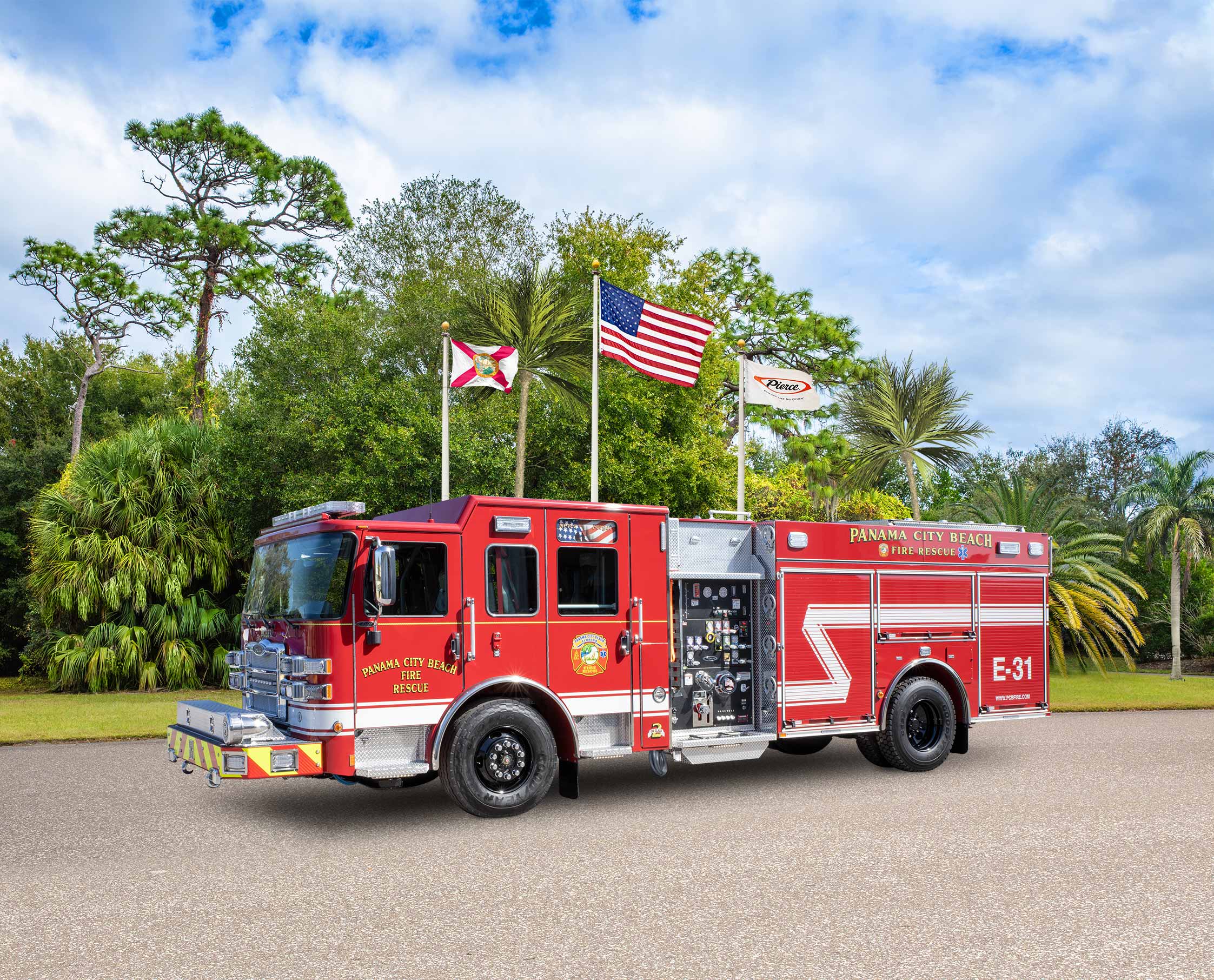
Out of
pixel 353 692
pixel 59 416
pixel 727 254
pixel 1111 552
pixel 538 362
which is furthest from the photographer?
pixel 59 416

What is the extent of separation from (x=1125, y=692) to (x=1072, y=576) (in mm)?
4282

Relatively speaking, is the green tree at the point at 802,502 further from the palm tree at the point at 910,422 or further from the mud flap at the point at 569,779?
the mud flap at the point at 569,779

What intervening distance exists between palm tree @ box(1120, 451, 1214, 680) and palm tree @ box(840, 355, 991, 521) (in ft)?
17.0

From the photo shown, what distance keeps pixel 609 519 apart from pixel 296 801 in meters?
3.76

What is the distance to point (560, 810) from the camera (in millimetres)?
8953

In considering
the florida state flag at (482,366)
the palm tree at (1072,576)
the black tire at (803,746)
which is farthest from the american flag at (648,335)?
the palm tree at (1072,576)

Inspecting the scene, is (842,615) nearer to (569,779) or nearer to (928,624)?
(928,624)

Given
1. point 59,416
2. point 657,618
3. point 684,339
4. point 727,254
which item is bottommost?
point 657,618

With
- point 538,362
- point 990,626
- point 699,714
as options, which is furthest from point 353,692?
point 538,362

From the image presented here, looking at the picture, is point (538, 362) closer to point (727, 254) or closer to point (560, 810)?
point (560, 810)

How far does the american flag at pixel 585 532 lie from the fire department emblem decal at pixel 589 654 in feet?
2.67

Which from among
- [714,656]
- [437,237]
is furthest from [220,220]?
[714,656]

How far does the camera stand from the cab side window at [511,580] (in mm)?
8695

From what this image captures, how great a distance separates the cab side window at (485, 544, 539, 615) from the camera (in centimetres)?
870
